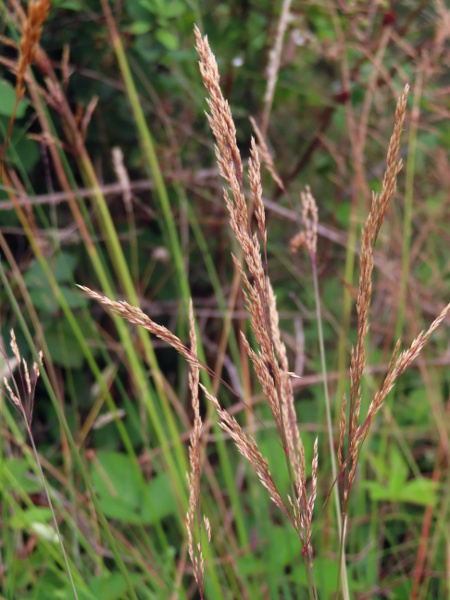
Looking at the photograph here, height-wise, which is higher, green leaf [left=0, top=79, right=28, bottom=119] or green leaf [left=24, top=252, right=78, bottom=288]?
green leaf [left=0, top=79, right=28, bottom=119]

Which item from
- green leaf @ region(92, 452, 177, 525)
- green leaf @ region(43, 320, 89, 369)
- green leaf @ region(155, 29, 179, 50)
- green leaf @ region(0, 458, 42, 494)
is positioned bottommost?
green leaf @ region(92, 452, 177, 525)

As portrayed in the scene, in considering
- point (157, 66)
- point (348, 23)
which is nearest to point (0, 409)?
point (157, 66)

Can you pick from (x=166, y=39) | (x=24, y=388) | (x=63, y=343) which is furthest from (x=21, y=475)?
(x=166, y=39)

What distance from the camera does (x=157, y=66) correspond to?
1938 millimetres

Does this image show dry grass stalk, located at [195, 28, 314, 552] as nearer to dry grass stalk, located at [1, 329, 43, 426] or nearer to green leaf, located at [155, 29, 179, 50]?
dry grass stalk, located at [1, 329, 43, 426]

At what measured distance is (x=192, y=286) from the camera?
2.02 meters

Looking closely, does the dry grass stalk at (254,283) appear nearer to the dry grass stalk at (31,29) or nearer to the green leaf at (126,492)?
the dry grass stalk at (31,29)

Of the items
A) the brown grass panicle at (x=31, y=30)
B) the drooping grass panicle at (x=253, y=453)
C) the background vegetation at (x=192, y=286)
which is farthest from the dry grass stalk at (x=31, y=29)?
the background vegetation at (x=192, y=286)

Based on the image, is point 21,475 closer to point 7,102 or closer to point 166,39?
point 7,102

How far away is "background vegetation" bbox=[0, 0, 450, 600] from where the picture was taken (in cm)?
132

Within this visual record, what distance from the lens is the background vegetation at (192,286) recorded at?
4.32ft

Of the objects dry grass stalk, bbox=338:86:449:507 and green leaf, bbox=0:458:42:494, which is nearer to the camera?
dry grass stalk, bbox=338:86:449:507

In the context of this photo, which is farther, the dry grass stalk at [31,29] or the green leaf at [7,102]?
the green leaf at [7,102]

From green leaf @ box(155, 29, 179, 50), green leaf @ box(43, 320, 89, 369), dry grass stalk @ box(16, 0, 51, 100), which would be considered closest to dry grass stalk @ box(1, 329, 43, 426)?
dry grass stalk @ box(16, 0, 51, 100)
